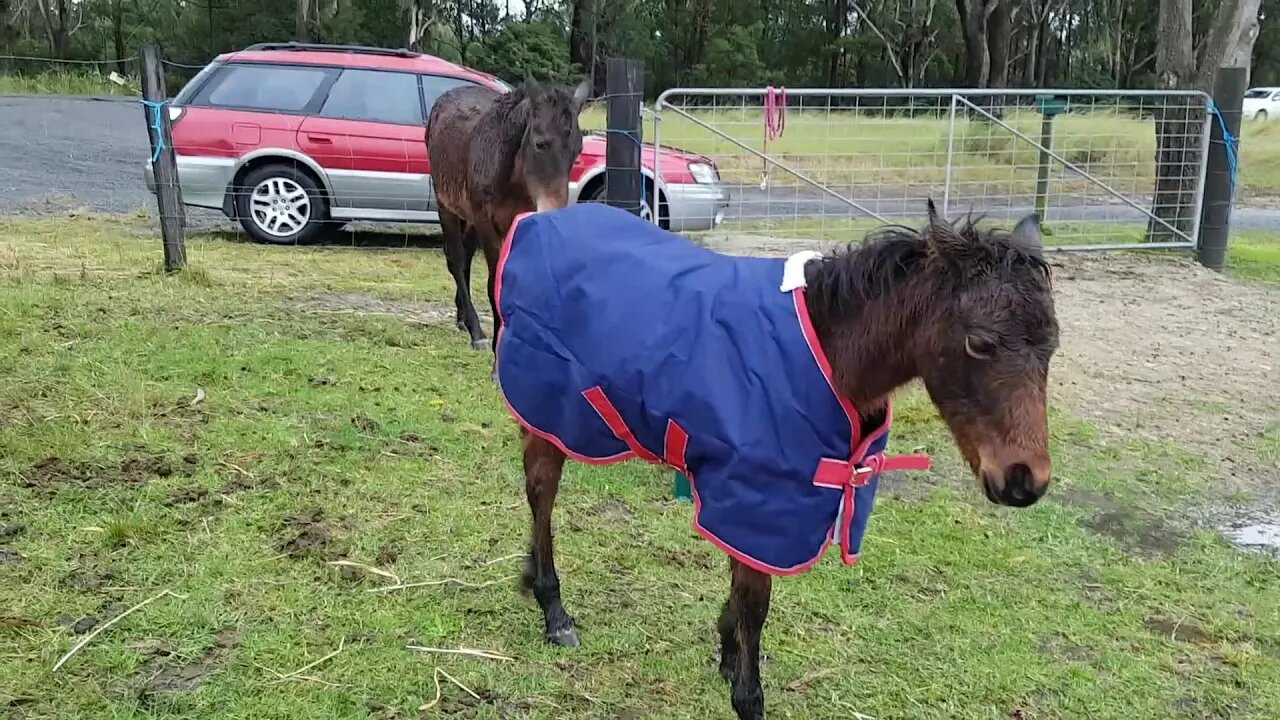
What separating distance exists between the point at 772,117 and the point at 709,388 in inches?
259

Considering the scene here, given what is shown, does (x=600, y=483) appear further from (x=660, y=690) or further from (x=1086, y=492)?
(x=1086, y=492)

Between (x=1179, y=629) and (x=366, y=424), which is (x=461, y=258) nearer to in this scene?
(x=366, y=424)

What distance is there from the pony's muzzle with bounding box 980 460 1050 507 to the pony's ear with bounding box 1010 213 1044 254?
444 mm

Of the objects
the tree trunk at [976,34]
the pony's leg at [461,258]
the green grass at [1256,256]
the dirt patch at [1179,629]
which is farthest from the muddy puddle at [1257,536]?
the tree trunk at [976,34]

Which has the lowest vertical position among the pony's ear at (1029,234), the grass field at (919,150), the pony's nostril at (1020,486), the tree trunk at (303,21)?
the pony's nostril at (1020,486)

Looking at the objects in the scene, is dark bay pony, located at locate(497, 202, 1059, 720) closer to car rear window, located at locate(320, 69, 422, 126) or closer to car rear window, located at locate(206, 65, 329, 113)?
car rear window, located at locate(320, 69, 422, 126)

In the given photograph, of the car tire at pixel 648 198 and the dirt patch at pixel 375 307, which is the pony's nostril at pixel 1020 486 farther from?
the car tire at pixel 648 198

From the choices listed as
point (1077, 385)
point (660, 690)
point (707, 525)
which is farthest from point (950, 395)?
point (1077, 385)

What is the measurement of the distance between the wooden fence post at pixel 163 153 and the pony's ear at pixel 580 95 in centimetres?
316

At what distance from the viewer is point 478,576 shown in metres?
3.29

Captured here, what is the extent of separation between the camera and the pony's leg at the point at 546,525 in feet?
9.52

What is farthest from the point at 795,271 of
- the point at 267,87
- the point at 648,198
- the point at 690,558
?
the point at 267,87

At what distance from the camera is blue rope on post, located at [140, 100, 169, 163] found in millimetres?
6648

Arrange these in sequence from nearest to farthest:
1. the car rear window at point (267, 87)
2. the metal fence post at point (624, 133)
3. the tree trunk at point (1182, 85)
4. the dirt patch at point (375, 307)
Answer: the metal fence post at point (624, 133) < the dirt patch at point (375, 307) < the car rear window at point (267, 87) < the tree trunk at point (1182, 85)
